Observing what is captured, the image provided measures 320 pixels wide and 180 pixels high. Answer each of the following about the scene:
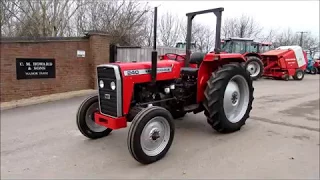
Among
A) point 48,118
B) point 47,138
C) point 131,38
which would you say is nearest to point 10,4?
point 131,38

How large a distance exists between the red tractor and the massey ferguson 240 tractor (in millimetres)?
8701

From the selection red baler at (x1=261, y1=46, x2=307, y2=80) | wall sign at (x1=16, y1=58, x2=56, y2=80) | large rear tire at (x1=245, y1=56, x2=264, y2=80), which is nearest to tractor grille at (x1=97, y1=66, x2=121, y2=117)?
wall sign at (x1=16, y1=58, x2=56, y2=80)

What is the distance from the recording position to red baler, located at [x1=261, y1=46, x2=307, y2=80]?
14617mm

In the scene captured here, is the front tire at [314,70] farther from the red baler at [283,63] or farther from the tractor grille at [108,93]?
the tractor grille at [108,93]

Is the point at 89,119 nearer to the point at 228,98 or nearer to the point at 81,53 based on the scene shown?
the point at 228,98

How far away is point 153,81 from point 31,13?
13.0m

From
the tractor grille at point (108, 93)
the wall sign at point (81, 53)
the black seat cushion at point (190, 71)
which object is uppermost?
the wall sign at point (81, 53)

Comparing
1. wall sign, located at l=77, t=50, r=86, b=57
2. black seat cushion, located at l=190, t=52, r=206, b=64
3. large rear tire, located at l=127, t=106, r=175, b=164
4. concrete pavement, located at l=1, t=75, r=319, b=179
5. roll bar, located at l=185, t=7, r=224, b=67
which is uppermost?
roll bar, located at l=185, t=7, r=224, b=67

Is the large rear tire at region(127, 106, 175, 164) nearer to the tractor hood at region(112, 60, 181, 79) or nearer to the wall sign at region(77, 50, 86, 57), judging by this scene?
the tractor hood at region(112, 60, 181, 79)

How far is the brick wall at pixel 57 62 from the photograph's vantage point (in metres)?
8.59

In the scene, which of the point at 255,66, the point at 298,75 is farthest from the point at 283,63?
the point at 255,66

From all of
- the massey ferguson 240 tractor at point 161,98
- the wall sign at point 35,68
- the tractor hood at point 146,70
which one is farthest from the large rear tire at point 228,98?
A: the wall sign at point 35,68

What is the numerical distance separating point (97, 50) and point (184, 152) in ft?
22.5

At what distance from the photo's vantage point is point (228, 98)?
505cm
